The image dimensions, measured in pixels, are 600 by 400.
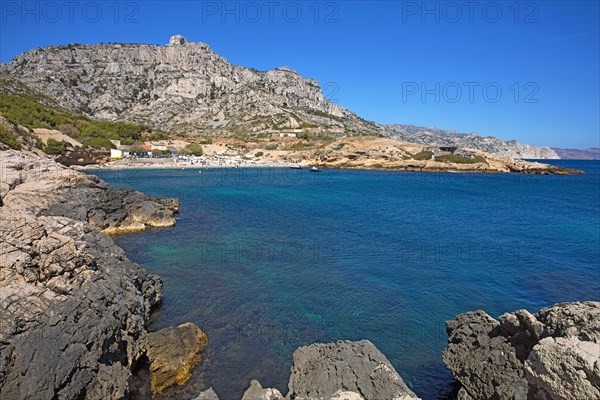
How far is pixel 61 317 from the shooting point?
29.8 feet

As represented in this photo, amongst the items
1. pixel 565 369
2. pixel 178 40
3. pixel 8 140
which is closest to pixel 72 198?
pixel 565 369

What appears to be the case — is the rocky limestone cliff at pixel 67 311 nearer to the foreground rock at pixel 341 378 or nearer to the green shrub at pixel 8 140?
the foreground rock at pixel 341 378

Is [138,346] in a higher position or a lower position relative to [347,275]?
higher

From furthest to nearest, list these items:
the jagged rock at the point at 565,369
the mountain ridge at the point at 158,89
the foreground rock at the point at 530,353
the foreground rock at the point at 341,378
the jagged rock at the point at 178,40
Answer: the jagged rock at the point at 178,40
the mountain ridge at the point at 158,89
the foreground rock at the point at 341,378
the foreground rock at the point at 530,353
the jagged rock at the point at 565,369

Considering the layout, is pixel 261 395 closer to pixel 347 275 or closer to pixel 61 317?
pixel 61 317

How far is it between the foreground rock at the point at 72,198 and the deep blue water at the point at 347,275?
2.23 m

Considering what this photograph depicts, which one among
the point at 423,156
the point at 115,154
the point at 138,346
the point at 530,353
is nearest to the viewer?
the point at 530,353

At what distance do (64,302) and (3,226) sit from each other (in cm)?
363

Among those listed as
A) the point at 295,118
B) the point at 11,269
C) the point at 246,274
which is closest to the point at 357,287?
the point at 246,274

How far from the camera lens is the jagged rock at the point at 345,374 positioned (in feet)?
25.1

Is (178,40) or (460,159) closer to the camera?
(460,159)

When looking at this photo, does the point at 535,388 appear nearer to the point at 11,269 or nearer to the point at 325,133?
the point at 11,269

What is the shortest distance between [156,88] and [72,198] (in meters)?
161

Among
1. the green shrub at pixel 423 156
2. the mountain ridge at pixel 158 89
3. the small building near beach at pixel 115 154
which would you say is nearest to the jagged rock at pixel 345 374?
the small building near beach at pixel 115 154
